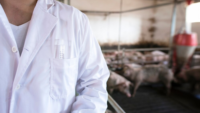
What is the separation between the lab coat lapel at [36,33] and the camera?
52 cm

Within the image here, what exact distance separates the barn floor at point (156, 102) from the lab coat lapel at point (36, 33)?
167 cm

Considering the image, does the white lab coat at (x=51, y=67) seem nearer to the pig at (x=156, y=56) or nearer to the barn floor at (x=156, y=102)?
the barn floor at (x=156, y=102)

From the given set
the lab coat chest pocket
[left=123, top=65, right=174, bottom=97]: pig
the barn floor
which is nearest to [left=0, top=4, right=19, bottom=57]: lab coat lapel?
the lab coat chest pocket

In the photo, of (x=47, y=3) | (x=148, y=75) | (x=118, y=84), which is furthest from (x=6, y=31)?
(x=148, y=75)

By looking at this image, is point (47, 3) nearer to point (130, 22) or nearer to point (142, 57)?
point (130, 22)

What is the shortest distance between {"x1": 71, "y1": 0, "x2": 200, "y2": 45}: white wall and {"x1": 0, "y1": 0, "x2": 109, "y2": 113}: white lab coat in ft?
5.20

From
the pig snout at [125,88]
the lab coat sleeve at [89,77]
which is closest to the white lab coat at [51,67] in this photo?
the lab coat sleeve at [89,77]

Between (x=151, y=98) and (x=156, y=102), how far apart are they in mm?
112

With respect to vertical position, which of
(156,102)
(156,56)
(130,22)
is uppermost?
(130,22)

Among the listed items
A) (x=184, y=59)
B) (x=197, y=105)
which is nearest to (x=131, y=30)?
(x=184, y=59)

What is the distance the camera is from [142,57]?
10.2ft

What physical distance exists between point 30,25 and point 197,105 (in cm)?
269

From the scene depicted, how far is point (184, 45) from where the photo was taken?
245 cm

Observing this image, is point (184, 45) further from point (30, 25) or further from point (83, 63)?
point (30, 25)
